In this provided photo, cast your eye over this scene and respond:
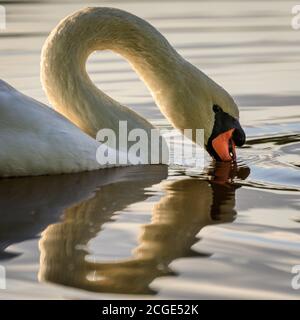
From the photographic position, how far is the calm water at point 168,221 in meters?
5.52

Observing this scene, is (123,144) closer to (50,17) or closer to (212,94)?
(212,94)

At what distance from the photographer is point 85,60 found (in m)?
9.17

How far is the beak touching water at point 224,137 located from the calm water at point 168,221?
0.11 metres

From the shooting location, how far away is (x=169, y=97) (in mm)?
9164

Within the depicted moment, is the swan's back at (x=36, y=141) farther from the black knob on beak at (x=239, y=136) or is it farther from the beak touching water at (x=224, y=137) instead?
the black knob on beak at (x=239, y=136)

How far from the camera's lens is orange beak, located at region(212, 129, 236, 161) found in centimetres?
896

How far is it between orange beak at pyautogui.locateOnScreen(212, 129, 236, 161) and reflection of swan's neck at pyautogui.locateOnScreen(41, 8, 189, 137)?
1.55ft

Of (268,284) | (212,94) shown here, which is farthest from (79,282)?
(212,94)

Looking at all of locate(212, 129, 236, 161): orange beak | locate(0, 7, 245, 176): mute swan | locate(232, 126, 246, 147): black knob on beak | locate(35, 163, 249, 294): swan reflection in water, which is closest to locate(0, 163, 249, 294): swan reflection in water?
locate(35, 163, 249, 294): swan reflection in water

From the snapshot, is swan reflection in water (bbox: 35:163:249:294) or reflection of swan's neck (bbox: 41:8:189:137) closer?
swan reflection in water (bbox: 35:163:249:294)

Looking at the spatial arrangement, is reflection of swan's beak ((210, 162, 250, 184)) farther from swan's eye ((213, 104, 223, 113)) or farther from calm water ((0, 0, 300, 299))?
swan's eye ((213, 104, 223, 113))

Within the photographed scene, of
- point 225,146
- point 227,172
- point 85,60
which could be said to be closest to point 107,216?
point 227,172

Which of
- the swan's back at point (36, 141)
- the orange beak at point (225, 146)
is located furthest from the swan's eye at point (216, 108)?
the swan's back at point (36, 141)
